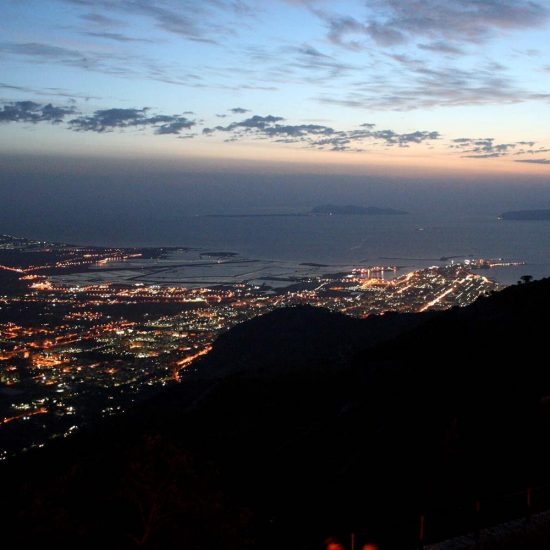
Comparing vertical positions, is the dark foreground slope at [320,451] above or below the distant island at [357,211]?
below

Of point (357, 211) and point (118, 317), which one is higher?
point (357, 211)

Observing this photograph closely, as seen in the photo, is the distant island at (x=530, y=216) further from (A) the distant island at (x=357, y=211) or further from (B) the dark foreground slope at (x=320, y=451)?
(B) the dark foreground slope at (x=320, y=451)

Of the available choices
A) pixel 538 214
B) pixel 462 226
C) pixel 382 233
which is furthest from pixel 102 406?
pixel 538 214

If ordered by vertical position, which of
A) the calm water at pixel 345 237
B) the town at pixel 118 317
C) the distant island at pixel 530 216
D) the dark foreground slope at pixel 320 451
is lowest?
the town at pixel 118 317

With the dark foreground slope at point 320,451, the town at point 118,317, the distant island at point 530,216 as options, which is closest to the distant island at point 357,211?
the distant island at point 530,216

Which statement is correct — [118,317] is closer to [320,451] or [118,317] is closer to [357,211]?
[320,451]

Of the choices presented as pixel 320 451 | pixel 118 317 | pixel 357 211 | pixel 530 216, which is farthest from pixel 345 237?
pixel 320 451
